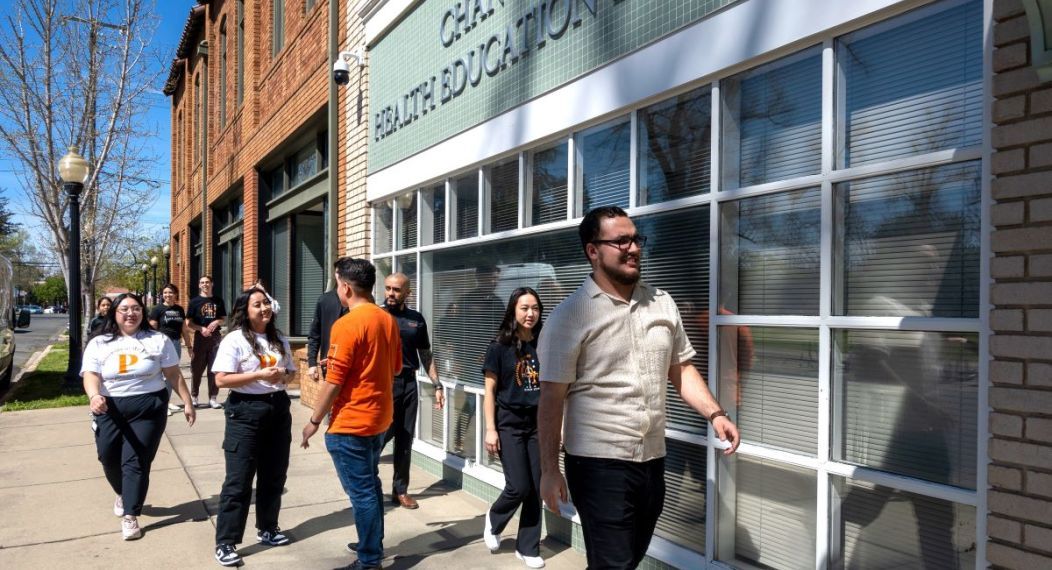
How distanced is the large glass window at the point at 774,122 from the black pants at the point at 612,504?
162 centimetres

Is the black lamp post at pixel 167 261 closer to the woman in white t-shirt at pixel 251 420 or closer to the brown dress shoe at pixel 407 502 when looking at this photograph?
the brown dress shoe at pixel 407 502

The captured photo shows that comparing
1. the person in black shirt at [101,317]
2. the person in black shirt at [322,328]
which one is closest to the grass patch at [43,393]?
the person in black shirt at [101,317]

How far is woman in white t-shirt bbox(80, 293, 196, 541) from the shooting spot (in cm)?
527

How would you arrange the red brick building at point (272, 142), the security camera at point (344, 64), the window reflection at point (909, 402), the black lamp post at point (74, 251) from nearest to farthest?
the window reflection at point (909, 402) → the security camera at point (344, 64) → the red brick building at point (272, 142) → the black lamp post at point (74, 251)

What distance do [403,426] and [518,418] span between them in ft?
4.99

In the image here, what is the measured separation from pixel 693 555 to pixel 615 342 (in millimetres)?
1791

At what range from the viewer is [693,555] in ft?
13.5

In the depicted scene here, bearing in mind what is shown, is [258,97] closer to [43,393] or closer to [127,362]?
[43,393]

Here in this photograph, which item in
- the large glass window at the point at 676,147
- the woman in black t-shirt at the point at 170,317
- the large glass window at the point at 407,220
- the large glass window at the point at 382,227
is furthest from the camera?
the woman in black t-shirt at the point at 170,317

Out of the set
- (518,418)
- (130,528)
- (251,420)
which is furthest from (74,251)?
(518,418)

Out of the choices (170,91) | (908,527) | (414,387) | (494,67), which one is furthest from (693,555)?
(170,91)

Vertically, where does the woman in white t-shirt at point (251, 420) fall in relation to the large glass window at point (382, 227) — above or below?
below

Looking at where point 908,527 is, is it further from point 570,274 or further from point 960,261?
point 570,274

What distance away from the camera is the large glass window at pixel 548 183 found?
532 centimetres
